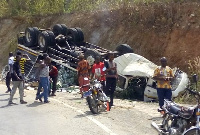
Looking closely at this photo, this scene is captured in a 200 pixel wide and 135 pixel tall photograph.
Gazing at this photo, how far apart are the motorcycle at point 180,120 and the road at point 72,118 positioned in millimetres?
999

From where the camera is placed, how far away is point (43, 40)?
20391 millimetres

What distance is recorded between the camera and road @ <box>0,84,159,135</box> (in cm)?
997

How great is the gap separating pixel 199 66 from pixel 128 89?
282 cm

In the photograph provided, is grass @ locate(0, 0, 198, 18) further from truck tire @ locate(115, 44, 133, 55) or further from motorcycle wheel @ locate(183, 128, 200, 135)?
motorcycle wheel @ locate(183, 128, 200, 135)

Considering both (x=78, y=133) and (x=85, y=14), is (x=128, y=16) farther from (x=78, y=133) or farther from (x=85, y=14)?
(x=78, y=133)

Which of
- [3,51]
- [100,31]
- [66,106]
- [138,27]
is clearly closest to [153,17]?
[138,27]

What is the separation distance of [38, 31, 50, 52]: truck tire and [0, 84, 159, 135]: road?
5536mm

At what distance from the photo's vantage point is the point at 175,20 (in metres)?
20.8

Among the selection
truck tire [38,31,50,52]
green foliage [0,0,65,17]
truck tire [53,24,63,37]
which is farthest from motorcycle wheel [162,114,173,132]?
green foliage [0,0,65,17]

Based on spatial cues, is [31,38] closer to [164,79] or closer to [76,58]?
[76,58]

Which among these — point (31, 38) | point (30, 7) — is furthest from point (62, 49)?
point (30, 7)

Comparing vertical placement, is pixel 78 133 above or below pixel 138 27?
below

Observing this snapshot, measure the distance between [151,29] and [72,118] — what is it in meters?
11.2

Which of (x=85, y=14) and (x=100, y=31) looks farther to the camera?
(x=85, y=14)
